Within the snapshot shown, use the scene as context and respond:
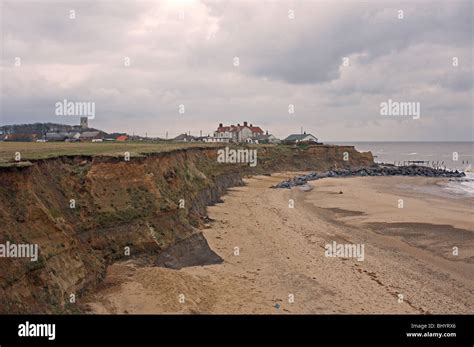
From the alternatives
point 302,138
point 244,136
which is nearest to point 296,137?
point 302,138

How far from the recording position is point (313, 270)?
62.1ft

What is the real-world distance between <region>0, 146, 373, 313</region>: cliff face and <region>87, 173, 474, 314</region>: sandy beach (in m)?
1.07

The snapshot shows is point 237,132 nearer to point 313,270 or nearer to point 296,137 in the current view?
point 296,137

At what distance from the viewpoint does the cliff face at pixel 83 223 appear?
1165 cm

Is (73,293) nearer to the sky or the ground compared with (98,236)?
nearer to the ground

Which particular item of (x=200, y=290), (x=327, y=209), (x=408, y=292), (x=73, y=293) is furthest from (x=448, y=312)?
(x=327, y=209)

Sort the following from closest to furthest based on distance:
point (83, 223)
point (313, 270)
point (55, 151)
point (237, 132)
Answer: point (83, 223) → point (313, 270) → point (55, 151) → point (237, 132)

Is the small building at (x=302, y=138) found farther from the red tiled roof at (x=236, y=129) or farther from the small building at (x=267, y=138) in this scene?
the red tiled roof at (x=236, y=129)

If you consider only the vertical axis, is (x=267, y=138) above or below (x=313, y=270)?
above

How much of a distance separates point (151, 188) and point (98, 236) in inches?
158

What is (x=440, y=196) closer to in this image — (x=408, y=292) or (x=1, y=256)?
(x=408, y=292)

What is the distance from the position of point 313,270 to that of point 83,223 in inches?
436

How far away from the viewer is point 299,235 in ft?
84.5

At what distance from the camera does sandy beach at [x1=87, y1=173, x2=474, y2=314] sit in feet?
48.3
